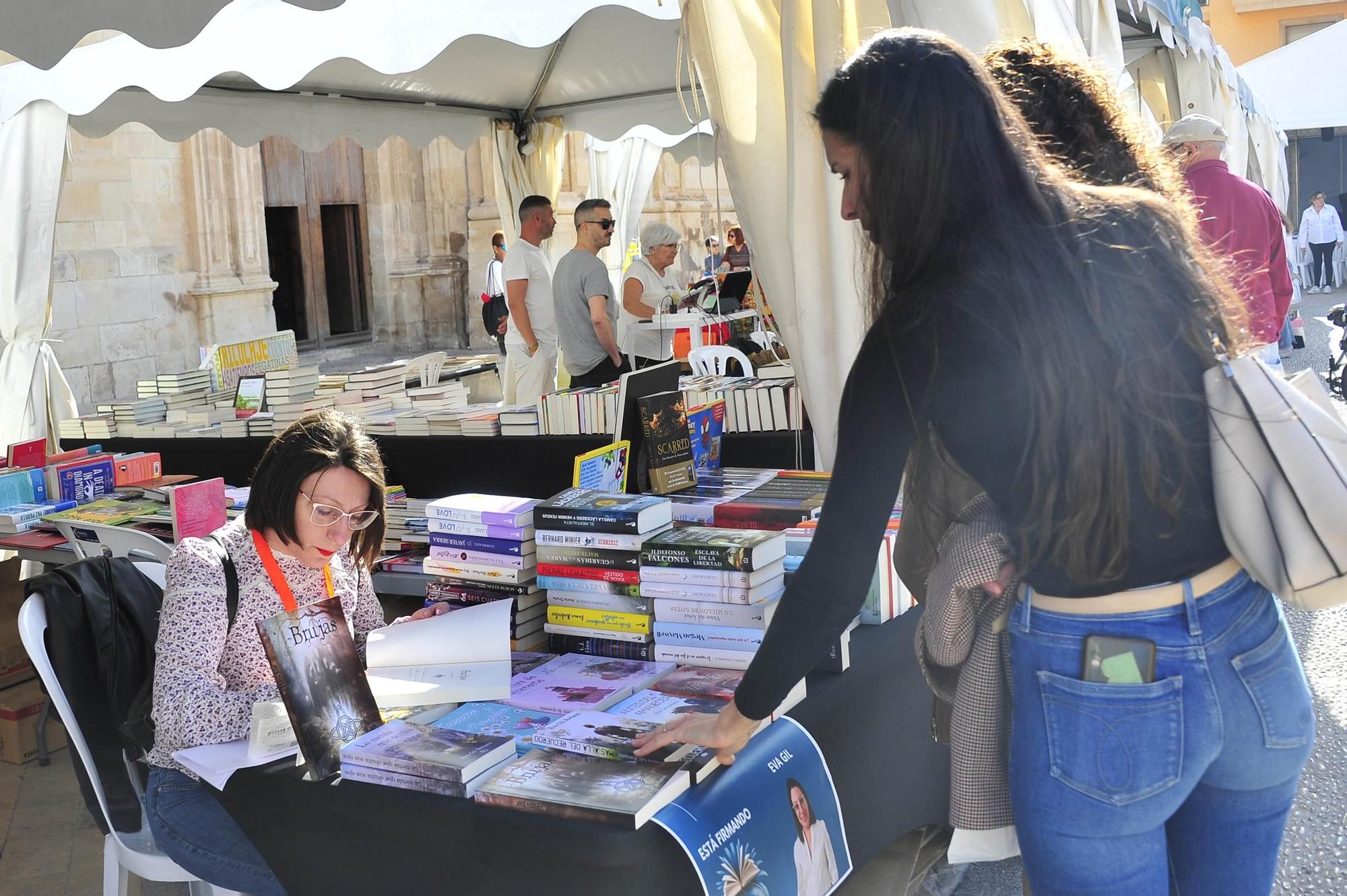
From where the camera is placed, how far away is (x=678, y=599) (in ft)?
7.40

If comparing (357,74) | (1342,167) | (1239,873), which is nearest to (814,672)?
(1239,873)

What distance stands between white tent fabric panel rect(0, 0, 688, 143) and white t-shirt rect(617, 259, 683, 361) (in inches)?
57.6

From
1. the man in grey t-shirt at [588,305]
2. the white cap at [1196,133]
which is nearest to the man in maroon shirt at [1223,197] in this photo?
the white cap at [1196,133]

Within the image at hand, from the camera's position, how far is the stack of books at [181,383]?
247 inches

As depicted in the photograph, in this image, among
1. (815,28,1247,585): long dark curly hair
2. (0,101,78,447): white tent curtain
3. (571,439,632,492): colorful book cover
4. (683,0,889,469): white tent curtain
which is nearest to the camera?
(815,28,1247,585): long dark curly hair

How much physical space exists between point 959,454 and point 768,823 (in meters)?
0.72

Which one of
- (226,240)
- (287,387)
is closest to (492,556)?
(287,387)

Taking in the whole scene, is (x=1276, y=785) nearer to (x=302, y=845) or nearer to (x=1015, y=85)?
(x=1015, y=85)

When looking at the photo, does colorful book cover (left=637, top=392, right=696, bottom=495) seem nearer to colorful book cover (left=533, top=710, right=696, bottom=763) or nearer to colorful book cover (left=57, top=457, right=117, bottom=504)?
colorful book cover (left=533, top=710, right=696, bottom=763)

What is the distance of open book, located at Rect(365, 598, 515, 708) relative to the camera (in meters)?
2.10

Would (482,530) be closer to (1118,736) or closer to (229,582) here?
(229,582)

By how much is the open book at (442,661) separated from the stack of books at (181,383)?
15.0 feet

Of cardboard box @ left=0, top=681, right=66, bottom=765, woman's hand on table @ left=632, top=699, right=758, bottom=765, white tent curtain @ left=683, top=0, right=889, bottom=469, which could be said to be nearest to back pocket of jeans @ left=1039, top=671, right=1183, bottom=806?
woman's hand on table @ left=632, top=699, right=758, bottom=765

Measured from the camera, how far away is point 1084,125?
5.60ft
